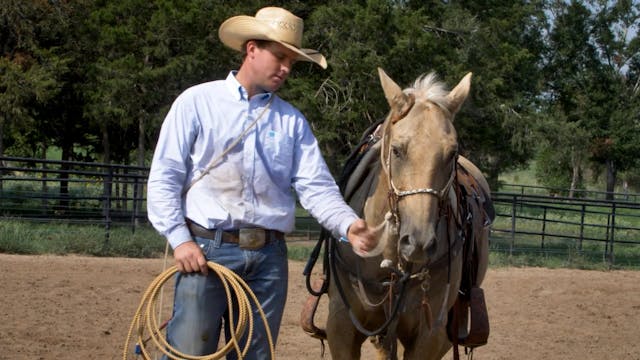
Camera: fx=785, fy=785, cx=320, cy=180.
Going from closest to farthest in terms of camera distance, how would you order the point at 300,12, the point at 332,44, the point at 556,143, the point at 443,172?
the point at 443,172 < the point at 332,44 < the point at 300,12 < the point at 556,143

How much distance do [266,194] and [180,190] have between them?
31 cm

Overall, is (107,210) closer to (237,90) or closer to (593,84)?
(237,90)

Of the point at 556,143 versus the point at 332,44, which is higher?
the point at 332,44

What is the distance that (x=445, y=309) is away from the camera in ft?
13.3

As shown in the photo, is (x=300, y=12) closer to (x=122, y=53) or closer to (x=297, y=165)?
(x=122, y=53)

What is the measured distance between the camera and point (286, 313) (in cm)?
779

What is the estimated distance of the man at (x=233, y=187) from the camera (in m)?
2.80


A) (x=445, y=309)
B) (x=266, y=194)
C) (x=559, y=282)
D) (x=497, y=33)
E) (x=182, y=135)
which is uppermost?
(x=497, y=33)

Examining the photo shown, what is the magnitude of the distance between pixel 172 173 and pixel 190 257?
306 mm

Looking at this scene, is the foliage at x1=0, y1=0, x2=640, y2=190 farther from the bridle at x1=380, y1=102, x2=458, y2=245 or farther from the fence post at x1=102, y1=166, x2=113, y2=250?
the bridle at x1=380, y1=102, x2=458, y2=245

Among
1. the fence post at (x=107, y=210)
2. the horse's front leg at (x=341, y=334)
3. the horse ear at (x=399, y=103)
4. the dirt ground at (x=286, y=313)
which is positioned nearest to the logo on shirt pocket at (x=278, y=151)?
the horse ear at (x=399, y=103)

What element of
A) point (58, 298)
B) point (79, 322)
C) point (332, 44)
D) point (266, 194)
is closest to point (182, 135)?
point (266, 194)

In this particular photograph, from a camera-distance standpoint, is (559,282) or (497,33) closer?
(559,282)

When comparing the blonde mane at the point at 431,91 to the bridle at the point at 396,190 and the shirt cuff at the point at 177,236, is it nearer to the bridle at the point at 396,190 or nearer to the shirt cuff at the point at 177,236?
the bridle at the point at 396,190
